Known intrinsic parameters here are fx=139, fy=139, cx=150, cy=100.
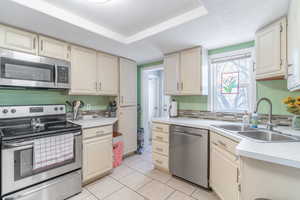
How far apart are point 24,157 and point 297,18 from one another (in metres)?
2.79

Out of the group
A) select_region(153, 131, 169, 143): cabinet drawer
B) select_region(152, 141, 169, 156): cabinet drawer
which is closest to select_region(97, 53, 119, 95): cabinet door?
select_region(153, 131, 169, 143): cabinet drawer

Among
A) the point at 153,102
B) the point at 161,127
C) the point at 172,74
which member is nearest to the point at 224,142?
the point at 161,127

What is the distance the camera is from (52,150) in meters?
1.60

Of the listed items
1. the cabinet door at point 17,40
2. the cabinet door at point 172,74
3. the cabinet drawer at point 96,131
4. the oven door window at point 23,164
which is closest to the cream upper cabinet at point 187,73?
the cabinet door at point 172,74

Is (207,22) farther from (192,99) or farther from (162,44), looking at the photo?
(192,99)

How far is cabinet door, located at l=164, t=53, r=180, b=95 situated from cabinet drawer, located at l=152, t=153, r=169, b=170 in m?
1.17

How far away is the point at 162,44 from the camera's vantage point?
2287 mm

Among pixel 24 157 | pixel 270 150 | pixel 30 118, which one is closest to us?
pixel 270 150

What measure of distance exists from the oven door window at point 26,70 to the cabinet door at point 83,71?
1.08 feet

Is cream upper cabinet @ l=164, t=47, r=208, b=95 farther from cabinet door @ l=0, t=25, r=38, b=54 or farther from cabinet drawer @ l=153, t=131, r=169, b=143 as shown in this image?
cabinet door @ l=0, t=25, r=38, b=54

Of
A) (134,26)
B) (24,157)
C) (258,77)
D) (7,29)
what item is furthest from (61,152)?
(258,77)

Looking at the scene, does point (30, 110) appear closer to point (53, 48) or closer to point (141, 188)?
point (53, 48)

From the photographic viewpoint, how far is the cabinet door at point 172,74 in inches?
102

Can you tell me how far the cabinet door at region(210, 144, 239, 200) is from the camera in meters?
1.43
